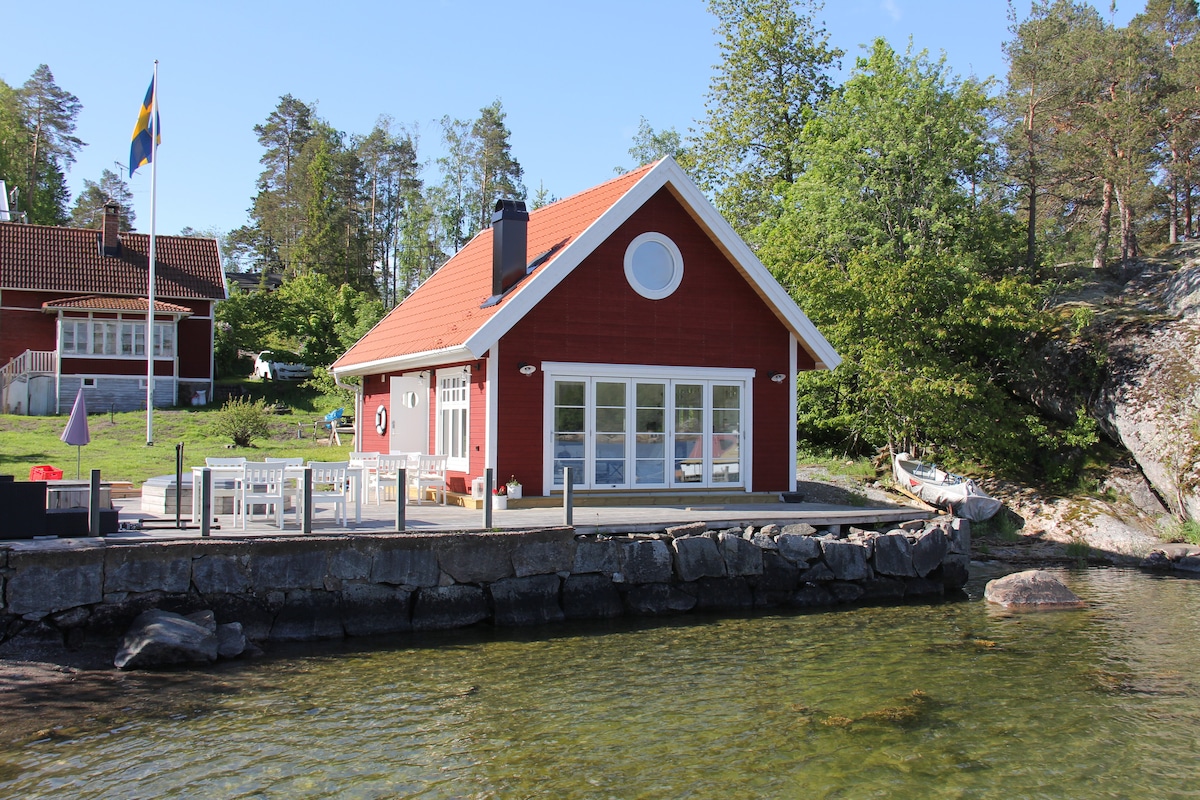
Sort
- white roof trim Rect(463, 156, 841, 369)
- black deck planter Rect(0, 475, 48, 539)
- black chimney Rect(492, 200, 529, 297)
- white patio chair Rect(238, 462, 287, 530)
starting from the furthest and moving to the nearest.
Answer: black chimney Rect(492, 200, 529, 297)
white roof trim Rect(463, 156, 841, 369)
white patio chair Rect(238, 462, 287, 530)
black deck planter Rect(0, 475, 48, 539)

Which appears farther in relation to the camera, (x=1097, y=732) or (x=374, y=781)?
(x=1097, y=732)

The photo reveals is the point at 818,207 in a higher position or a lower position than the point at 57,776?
higher

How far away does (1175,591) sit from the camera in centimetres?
1509

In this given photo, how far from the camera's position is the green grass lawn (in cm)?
2088

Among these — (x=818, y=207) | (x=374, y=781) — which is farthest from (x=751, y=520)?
(x=818, y=207)

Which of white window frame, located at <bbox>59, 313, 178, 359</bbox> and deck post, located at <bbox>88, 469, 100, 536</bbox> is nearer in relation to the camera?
deck post, located at <bbox>88, 469, 100, 536</bbox>

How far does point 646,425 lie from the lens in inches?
636

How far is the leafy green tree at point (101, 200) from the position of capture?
73.0 meters

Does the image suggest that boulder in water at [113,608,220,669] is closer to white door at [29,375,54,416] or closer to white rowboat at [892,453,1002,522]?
white rowboat at [892,453,1002,522]

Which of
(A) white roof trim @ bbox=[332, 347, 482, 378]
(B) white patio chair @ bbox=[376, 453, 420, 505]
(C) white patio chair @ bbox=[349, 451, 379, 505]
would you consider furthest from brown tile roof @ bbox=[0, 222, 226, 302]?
(B) white patio chair @ bbox=[376, 453, 420, 505]

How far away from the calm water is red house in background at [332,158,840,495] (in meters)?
4.25

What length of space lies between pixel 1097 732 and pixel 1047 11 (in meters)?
31.3

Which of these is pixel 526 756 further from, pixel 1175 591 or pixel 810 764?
pixel 1175 591

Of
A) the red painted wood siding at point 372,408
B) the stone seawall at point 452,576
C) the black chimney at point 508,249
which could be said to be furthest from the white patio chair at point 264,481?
the red painted wood siding at point 372,408
